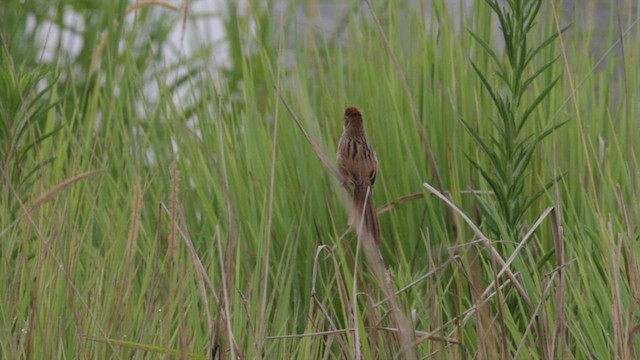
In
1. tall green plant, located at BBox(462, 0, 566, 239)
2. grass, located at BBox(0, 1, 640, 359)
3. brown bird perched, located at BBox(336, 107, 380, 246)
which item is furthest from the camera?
brown bird perched, located at BBox(336, 107, 380, 246)

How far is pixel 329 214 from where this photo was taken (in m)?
3.16

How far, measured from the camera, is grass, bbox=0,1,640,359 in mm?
2391

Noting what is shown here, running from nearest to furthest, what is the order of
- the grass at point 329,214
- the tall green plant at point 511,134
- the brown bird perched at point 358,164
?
1. the grass at point 329,214
2. the tall green plant at point 511,134
3. the brown bird perched at point 358,164

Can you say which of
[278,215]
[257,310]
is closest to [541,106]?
[278,215]

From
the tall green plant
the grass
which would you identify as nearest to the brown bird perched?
the grass

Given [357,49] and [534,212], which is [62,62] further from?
[534,212]

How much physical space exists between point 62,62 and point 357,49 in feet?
5.88

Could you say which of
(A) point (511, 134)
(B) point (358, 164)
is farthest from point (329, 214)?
(A) point (511, 134)

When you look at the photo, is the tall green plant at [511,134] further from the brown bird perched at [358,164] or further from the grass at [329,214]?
the brown bird perched at [358,164]

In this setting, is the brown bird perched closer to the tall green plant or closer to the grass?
the grass

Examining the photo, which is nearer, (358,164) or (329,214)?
(358,164)

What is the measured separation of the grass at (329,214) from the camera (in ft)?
7.84

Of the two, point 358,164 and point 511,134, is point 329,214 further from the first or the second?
point 511,134

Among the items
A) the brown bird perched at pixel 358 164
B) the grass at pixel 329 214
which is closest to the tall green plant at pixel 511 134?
the grass at pixel 329 214
